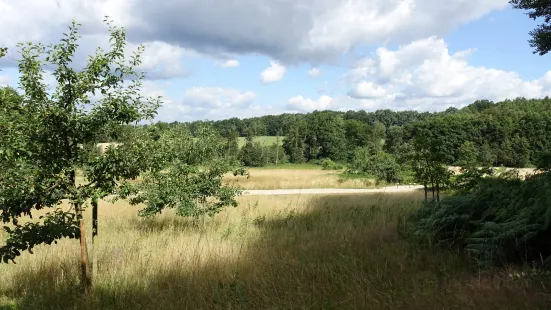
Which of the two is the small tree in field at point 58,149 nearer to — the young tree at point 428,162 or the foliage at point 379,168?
the young tree at point 428,162

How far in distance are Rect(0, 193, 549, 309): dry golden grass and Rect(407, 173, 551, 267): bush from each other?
0.39 metres

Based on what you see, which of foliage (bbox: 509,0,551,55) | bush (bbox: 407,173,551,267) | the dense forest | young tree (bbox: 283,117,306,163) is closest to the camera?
bush (bbox: 407,173,551,267)

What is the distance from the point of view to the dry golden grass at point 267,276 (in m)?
4.30

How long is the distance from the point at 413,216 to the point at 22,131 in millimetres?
7032

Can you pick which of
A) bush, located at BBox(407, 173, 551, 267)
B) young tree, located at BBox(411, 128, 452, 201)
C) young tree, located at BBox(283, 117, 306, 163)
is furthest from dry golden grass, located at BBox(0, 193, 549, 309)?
young tree, located at BBox(283, 117, 306, 163)

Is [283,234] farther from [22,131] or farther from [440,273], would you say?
[22,131]

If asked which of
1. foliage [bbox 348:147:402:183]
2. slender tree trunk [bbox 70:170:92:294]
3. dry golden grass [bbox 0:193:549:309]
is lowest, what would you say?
foliage [bbox 348:147:402:183]

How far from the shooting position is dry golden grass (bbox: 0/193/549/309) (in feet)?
14.1

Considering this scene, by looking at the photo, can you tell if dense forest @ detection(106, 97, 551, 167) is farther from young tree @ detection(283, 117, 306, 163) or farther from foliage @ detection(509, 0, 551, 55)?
foliage @ detection(509, 0, 551, 55)

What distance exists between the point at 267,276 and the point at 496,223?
3327mm

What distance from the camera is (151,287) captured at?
591cm

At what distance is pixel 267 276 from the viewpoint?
5742 mm

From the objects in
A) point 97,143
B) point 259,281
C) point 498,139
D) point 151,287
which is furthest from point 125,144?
point 498,139

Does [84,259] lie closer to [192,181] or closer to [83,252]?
[83,252]
